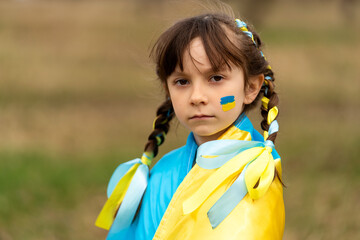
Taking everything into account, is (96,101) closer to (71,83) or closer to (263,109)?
(71,83)

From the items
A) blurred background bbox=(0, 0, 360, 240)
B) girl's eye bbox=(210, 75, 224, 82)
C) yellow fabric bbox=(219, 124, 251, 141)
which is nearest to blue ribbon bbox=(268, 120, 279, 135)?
yellow fabric bbox=(219, 124, 251, 141)

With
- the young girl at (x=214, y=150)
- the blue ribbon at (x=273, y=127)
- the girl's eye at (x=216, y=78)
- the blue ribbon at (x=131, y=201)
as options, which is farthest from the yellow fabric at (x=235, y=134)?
the blue ribbon at (x=131, y=201)

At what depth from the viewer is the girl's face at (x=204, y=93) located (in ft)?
6.97

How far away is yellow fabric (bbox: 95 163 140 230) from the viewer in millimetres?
2559

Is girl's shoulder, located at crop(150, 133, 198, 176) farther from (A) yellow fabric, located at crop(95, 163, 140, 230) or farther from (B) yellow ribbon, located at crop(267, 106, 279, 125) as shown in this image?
(B) yellow ribbon, located at crop(267, 106, 279, 125)

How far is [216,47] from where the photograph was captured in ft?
7.00

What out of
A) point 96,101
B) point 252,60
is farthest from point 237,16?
point 96,101

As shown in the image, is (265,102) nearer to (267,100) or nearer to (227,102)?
(267,100)

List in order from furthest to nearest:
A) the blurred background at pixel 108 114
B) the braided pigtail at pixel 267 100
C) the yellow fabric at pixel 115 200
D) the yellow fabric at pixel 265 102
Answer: the blurred background at pixel 108 114, the yellow fabric at pixel 115 200, the yellow fabric at pixel 265 102, the braided pigtail at pixel 267 100

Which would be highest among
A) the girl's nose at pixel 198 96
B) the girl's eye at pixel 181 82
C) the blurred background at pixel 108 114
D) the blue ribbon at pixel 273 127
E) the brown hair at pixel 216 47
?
the brown hair at pixel 216 47

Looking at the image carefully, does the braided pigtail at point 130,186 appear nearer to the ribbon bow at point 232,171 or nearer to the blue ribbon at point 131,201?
the blue ribbon at point 131,201

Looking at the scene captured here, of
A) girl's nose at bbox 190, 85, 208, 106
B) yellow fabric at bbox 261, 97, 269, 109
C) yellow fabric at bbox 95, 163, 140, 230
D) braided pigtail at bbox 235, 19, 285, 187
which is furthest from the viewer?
yellow fabric at bbox 95, 163, 140, 230

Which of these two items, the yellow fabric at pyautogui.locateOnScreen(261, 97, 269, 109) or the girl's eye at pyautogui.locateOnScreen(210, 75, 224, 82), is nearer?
the girl's eye at pyautogui.locateOnScreen(210, 75, 224, 82)

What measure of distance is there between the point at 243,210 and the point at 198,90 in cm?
46
